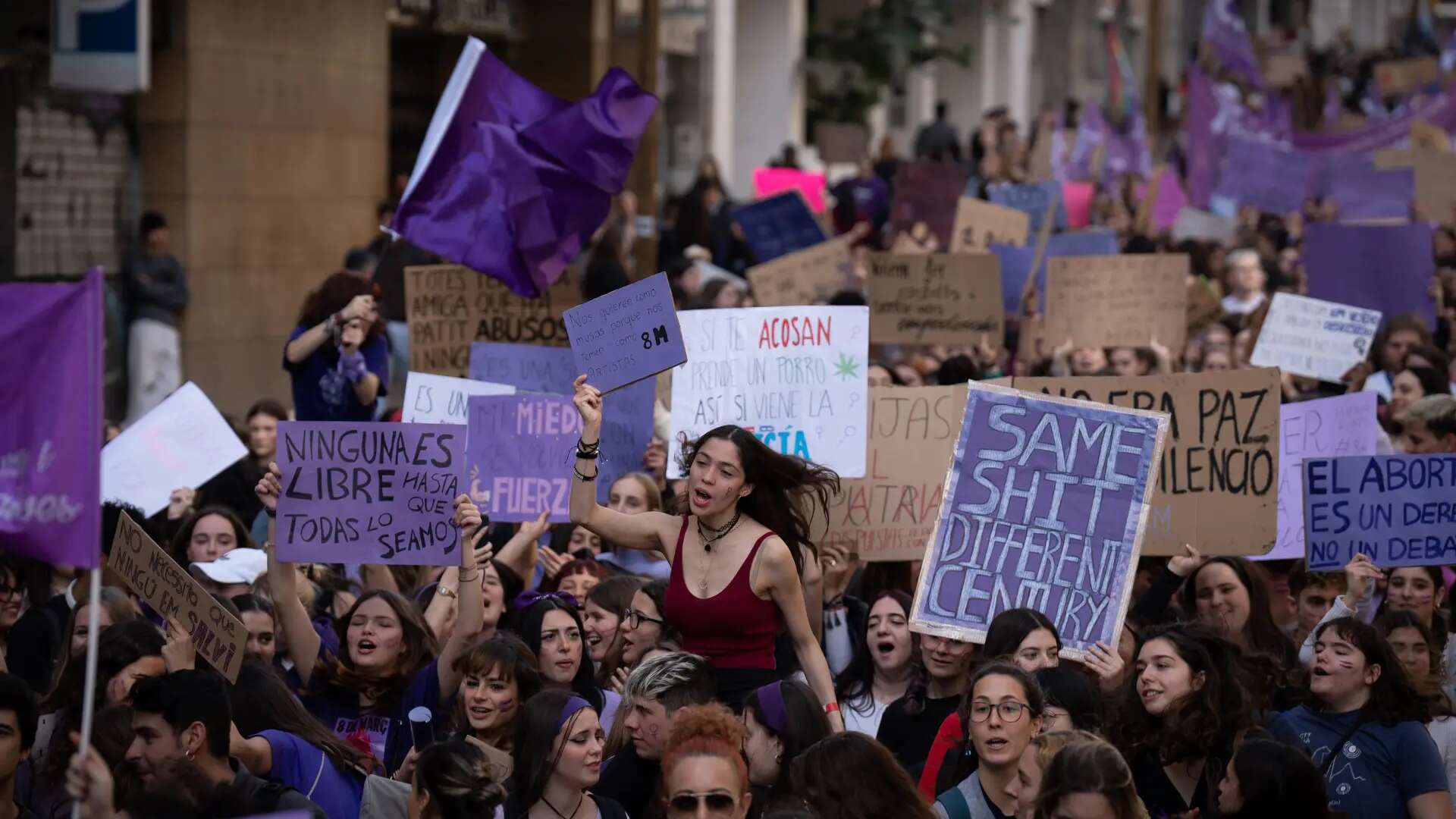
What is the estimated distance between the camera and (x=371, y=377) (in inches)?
364

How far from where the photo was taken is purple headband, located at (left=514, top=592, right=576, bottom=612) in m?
6.75

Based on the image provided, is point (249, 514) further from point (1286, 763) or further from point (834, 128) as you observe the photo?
point (834, 128)

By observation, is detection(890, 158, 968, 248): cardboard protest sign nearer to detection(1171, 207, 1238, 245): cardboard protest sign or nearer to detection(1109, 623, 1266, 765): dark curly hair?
detection(1171, 207, 1238, 245): cardboard protest sign

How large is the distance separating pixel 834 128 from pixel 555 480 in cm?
2222

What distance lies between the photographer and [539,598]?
269 inches

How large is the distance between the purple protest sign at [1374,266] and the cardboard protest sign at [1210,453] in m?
5.87

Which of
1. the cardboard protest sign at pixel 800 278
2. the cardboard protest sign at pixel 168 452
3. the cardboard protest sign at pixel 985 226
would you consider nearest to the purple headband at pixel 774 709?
the cardboard protest sign at pixel 168 452

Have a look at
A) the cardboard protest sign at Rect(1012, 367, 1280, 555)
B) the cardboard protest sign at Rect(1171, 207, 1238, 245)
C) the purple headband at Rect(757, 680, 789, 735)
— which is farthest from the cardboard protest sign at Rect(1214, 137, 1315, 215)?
the purple headband at Rect(757, 680, 789, 735)

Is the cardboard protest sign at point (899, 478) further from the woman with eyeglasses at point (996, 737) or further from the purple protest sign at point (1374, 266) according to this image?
the purple protest sign at point (1374, 266)

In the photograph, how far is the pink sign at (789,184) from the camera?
69.2ft

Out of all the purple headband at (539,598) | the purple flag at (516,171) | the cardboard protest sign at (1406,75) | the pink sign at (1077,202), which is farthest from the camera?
the cardboard protest sign at (1406,75)

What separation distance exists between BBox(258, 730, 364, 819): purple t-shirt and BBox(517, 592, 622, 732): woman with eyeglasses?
0.74 m

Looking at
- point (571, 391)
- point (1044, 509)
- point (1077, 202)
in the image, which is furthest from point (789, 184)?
point (1044, 509)

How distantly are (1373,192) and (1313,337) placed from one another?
7654 millimetres
